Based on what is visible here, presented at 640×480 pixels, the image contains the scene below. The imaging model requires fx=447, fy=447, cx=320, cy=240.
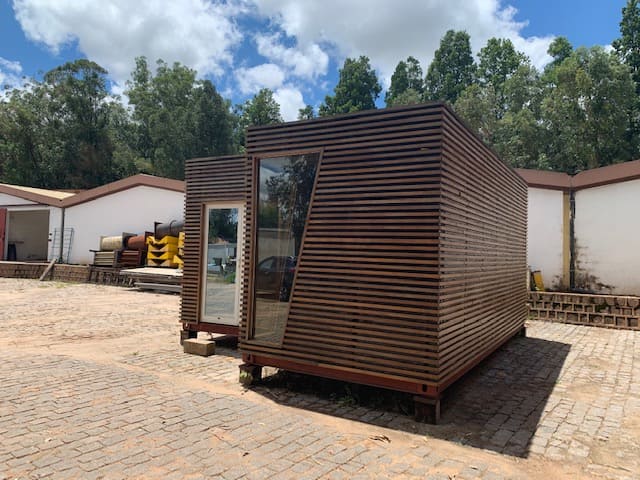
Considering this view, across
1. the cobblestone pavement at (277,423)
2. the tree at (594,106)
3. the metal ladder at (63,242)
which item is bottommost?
the cobblestone pavement at (277,423)

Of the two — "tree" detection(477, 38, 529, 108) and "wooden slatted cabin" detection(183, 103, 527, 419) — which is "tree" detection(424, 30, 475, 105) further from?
"wooden slatted cabin" detection(183, 103, 527, 419)

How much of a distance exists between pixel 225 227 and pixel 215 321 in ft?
4.97

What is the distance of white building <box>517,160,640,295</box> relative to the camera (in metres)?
10.3

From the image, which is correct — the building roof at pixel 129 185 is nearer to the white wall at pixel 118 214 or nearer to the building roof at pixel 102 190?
the building roof at pixel 102 190

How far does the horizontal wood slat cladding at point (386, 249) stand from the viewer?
166 inches

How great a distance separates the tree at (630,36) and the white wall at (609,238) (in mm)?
16202

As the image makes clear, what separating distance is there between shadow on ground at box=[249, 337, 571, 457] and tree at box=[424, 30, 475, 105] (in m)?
37.3

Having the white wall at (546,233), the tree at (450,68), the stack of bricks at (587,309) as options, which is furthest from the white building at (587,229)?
the tree at (450,68)

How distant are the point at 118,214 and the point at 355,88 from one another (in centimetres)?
2863

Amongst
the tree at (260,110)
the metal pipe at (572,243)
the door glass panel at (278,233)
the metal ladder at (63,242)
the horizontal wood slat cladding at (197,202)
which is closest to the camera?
the door glass panel at (278,233)

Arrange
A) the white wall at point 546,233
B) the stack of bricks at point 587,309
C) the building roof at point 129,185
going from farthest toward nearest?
the building roof at point 129,185 → the white wall at point 546,233 → the stack of bricks at point 587,309

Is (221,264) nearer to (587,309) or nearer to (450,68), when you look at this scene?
(587,309)

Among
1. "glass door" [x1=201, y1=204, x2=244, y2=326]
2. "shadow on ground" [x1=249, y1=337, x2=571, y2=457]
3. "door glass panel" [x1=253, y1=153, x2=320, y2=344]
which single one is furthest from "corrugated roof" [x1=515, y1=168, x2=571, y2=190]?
"door glass panel" [x1=253, y1=153, x2=320, y2=344]

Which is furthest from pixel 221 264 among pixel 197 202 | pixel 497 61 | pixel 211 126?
pixel 497 61
